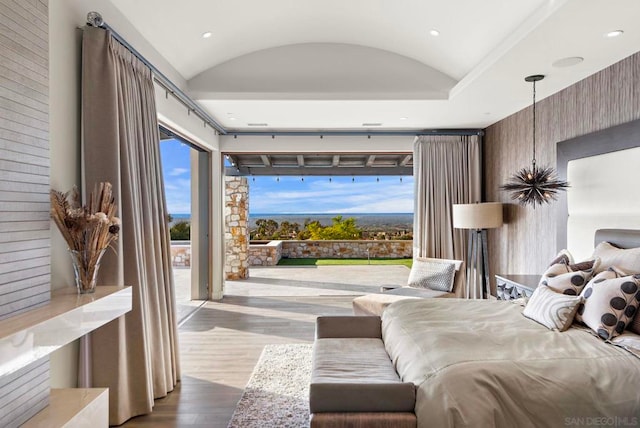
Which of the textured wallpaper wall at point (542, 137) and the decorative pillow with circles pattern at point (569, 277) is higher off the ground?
the textured wallpaper wall at point (542, 137)

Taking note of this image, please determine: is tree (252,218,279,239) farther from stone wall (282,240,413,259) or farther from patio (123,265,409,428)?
patio (123,265,409,428)

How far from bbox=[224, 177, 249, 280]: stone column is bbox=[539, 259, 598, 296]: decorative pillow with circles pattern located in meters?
6.00

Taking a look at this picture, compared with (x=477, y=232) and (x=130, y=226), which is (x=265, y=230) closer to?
(x=477, y=232)

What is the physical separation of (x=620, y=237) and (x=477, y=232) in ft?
8.75

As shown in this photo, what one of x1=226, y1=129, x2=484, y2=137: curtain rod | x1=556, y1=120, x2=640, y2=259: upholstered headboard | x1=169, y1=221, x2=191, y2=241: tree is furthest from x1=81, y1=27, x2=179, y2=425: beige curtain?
x1=169, y1=221, x2=191, y2=241: tree

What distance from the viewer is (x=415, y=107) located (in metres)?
4.77

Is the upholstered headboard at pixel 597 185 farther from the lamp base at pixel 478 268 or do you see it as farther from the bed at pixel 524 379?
the lamp base at pixel 478 268

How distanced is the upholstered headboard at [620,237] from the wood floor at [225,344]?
110 inches

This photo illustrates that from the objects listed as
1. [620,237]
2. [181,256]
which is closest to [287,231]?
[181,256]

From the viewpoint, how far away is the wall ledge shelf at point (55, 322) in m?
1.38

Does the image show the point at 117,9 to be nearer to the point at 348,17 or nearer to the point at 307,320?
the point at 348,17

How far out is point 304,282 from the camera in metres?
7.83

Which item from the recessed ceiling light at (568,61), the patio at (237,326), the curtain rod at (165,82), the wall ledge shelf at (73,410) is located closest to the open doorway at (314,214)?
the patio at (237,326)

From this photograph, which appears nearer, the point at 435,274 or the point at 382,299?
the point at 382,299
